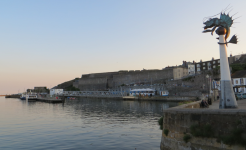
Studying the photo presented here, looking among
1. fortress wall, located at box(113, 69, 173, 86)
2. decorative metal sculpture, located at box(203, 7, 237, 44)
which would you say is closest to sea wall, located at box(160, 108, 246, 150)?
decorative metal sculpture, located at box(203, 7, 237, 44)

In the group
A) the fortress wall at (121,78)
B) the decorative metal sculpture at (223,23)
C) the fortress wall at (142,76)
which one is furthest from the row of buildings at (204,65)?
the decorative metal sculpture at (223,23)

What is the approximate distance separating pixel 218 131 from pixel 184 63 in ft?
325

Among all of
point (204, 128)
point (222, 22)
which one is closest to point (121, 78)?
point (222, 22)

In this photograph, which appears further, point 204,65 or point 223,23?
point 204,65

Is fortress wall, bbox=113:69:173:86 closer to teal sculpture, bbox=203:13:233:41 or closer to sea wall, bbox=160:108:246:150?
teal sculpture, bbox=203:13:233:41

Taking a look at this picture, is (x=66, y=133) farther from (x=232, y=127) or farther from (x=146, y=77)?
(x=146, y=77)

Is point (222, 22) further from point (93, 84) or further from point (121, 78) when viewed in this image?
point (93, 84)

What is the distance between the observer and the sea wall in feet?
23.4

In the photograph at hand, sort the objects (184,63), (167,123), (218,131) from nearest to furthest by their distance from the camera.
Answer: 1. (218,131)
2. (167,123)
3. (184,63)

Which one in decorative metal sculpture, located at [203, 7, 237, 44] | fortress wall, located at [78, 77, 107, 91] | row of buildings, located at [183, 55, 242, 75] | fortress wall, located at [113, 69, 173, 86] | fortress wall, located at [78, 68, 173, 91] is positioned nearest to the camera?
decorative metal sculpture, located at [203, 7, 237, 44]

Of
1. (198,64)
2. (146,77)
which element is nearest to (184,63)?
(198,64)

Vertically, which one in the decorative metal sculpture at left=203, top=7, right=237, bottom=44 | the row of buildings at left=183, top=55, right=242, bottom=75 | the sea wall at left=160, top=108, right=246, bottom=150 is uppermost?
the row of buildings at left=183, top=55, right=242, bottom=75

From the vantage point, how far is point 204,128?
777 centimetres

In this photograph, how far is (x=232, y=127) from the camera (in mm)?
7234
